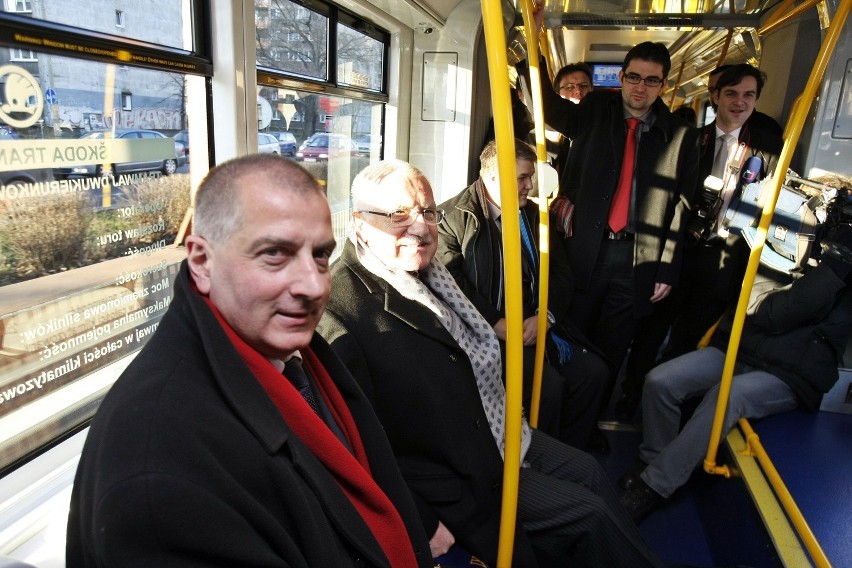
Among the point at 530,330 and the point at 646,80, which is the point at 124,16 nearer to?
the point at 530,330

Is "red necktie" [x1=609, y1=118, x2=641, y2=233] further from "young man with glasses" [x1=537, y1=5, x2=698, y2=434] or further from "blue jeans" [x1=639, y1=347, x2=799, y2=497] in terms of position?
"blue jeans" [x1=639, y1=347, x2=799, y2=497]

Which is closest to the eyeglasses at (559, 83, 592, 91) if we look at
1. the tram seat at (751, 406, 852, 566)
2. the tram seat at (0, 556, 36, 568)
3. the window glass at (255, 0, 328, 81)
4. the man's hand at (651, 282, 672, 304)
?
the man's hand at (651, 282, 672, 304)

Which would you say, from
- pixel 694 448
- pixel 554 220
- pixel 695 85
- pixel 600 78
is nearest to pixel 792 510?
pixel 694 448

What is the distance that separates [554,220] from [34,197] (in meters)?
2.47

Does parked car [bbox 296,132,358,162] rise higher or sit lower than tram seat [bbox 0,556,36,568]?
higher

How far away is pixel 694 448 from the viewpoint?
2.72 metres

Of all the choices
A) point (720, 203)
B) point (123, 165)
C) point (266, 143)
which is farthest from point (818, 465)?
point (123, 165)

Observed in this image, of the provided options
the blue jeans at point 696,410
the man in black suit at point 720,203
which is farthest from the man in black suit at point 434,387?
the man in black suit at point 720,203

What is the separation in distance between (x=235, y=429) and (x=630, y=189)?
8.86 ft

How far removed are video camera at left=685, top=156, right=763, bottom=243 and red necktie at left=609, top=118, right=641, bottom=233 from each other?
1.39 ft

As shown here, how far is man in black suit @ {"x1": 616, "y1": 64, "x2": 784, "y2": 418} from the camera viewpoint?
3.25m

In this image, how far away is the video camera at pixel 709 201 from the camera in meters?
3.27

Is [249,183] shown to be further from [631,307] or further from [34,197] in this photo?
[631,307]

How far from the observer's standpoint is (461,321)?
2.12 m
